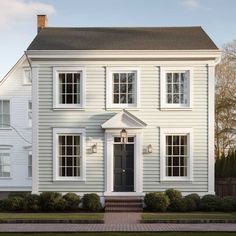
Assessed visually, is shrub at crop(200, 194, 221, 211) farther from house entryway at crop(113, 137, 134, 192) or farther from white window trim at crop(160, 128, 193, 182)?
house entryway at crop(113, 137, 134, 192)

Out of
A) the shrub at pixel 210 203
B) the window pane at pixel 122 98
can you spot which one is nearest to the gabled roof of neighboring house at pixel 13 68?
the window pane at pixel 122 98

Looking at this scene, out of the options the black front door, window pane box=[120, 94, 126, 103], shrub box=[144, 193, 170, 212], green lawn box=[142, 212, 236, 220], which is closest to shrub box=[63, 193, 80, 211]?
the black front door

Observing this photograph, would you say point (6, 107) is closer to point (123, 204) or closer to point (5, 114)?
point (5, 114)

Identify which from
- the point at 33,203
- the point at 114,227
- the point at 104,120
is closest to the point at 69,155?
the point at 104,120

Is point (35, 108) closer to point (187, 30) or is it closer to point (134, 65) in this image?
point (134, 65)

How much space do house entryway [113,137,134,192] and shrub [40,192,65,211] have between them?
8.86 ft

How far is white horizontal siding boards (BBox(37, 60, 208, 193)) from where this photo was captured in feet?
83.7

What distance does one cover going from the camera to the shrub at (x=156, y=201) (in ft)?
78.6

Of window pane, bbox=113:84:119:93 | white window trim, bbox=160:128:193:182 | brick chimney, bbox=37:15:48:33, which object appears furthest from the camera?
brick chimney, bbox=37:15:48:33

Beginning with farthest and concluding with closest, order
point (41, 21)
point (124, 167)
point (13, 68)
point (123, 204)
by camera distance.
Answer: point (13, 68)
point (41, 21)
point (124, 167)
point (123, 204)

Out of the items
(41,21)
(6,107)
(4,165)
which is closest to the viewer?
(41,21)

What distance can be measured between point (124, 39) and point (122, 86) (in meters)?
2.69

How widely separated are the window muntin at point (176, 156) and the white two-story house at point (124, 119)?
44mm

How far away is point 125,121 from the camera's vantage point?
83.6 ft
